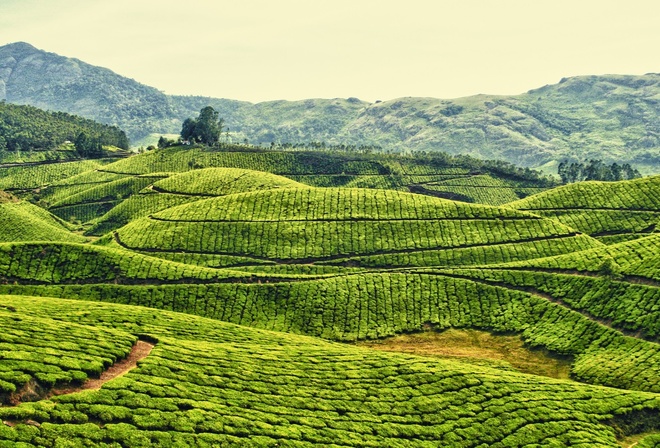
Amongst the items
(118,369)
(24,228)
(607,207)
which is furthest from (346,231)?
(24,228)

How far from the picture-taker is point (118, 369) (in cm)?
5316

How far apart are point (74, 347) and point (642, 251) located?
97.4m

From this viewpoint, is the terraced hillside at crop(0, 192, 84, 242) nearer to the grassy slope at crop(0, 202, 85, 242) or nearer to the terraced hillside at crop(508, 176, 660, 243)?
the grassy slope at crop(0, 202, 85, 242)

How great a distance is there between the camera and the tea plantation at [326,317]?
158 ft

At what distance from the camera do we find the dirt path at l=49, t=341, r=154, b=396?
1830 inches

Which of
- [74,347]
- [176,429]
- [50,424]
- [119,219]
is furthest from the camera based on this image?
[119,219]

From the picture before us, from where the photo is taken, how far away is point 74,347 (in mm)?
52500

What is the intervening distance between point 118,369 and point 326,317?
4551cm

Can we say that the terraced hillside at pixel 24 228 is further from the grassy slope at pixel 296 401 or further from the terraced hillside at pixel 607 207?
the terraced hillside at pixel 607 207

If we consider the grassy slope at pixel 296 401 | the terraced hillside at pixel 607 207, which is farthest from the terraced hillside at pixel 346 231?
the grassy slope at pixel 296 401

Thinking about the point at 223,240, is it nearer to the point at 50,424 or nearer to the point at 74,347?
the point at 74,347

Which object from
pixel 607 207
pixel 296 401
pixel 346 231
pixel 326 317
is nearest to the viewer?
pixel 296 401

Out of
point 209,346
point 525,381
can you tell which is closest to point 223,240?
point 209,346

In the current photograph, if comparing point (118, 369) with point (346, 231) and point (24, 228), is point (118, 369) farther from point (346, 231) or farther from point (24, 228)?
point (24, 228)
